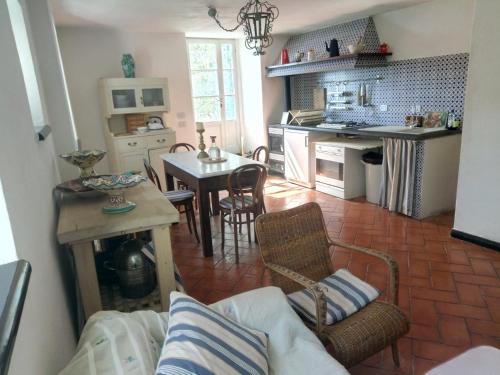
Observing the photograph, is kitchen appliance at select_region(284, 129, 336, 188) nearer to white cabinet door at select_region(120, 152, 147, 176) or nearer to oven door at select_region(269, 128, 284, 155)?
oven door at select_region(269, 128, 284, 155)

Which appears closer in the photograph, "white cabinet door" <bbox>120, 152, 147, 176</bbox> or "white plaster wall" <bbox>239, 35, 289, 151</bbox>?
"white cabinet door" <bbox>120, 152, 147, 176</bbox>

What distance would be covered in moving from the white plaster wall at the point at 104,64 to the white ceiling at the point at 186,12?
29 centimetres

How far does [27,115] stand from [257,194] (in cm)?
198

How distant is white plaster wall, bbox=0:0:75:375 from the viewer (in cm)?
91

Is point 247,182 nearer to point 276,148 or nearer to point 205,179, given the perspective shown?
point 205,179

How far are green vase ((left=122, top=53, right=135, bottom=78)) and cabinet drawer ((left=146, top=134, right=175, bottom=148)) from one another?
3.04ft

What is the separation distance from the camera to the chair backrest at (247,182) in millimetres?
3135

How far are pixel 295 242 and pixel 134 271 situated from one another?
0.91 meters

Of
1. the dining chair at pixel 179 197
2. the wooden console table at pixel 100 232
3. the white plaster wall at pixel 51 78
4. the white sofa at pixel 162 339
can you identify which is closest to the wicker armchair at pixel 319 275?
the white sofa at pixel 162 339

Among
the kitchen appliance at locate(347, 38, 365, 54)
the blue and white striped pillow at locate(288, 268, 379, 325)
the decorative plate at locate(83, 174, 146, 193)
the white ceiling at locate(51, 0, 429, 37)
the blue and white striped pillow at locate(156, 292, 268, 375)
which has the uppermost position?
the white ceiling at locate(51, 0, 429, 37)

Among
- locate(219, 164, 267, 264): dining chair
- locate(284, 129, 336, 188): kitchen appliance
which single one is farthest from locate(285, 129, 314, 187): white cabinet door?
locate(219, 164, 267, 264): dining chair

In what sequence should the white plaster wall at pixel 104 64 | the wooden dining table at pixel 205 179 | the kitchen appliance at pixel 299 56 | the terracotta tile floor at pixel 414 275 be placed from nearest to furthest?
the terracotta tile floor at pixel 414 275, the wooden dining table at pixel 205 179, the white plaster wall at pixel 104 64, the kitchen appliance at pixel 299 56

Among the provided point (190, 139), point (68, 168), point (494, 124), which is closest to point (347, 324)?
point (494, 124)

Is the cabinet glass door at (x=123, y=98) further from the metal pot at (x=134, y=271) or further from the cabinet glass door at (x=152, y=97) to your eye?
the metal pot at (x=134, y=271)
